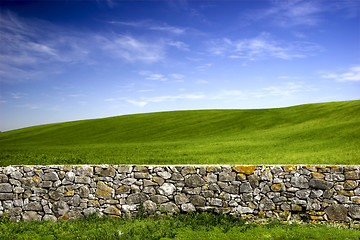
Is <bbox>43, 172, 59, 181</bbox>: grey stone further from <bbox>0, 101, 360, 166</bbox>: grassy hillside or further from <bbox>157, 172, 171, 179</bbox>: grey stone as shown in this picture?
<bbox>0, 101, 360, 166</bbox>: grassy hillside

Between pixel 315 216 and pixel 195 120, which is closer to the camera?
pixel 315 216

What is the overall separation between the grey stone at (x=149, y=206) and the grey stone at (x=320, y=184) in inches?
207

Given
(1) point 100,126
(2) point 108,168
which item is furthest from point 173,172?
(1) point 100,126

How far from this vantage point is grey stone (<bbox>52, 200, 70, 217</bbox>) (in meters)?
9.30

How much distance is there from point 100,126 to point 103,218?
5091cm

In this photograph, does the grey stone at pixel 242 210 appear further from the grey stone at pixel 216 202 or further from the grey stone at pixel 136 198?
the grey stone at pixel 136 198

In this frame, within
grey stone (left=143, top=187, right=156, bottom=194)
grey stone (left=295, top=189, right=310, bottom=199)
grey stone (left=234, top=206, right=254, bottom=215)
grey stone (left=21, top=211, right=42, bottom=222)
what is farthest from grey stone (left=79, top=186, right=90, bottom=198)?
grey stone (left=295, top=189, right=310, bottom=199)

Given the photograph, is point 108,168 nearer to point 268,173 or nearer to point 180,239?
point 180,239

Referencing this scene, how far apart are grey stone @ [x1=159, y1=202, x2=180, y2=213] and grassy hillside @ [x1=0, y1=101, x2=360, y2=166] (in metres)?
10.1

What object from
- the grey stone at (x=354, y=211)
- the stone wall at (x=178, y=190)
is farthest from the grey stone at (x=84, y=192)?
the grey stone at (x=354, y=211)

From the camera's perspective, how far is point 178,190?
9.34m

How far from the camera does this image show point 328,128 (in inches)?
1315

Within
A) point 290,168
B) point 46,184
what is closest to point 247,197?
point 290,168

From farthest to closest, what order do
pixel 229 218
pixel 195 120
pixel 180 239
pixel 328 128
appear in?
pixel 195 120 < pixel 328 128 < pixel 229 218 < pixel 180 239
